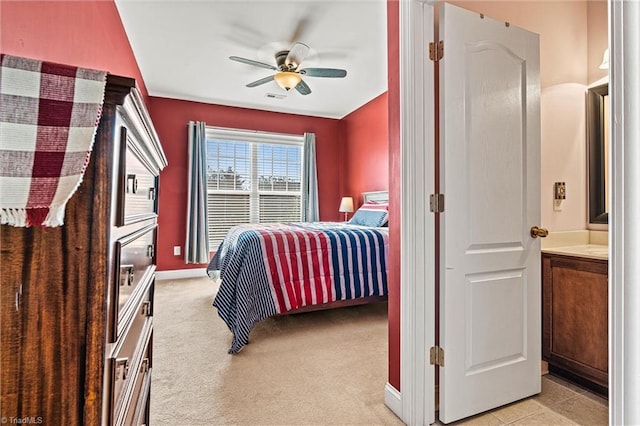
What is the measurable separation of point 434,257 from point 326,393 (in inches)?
38.7

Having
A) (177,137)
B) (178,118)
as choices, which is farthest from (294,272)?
(178,118)

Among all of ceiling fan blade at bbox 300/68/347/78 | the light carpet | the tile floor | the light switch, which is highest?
ceiling fan blade at bbox 300/68/347/78

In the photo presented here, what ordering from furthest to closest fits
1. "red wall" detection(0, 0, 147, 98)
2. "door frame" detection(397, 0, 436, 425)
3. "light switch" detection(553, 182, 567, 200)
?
"light switch" detection(553, 182, 567, 200) → "door frame" detection(397, 0, 436, 425) → "red wall" detection(0, 0, 147, 98)

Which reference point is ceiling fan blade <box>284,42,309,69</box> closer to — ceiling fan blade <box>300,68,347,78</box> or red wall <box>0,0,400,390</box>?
ceiling fan blade <box>300,68,347,78</box>

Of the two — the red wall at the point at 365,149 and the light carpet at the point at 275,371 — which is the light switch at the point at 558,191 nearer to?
the light carpet at the point at 275,371

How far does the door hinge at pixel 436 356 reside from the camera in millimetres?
1567

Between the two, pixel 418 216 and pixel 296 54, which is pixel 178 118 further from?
pixel 418 216

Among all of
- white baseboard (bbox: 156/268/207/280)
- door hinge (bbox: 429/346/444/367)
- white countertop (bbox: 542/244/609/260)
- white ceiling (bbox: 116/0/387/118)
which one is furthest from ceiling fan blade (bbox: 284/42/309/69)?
white baseboard (bbox: 156/268/207/280)

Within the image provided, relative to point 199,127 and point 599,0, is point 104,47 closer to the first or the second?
point 199,127

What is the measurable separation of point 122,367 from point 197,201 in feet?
14.5

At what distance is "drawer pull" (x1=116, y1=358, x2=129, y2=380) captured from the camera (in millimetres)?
707

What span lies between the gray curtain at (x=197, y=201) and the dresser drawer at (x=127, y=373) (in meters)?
4.01

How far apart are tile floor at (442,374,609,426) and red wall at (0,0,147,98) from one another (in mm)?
2489

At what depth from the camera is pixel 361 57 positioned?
11.9 ft
